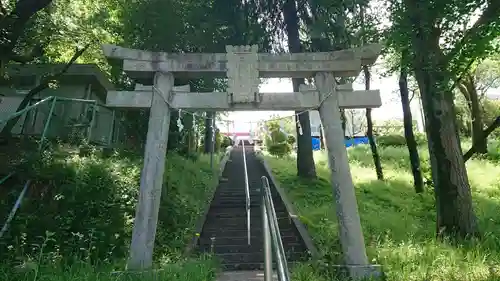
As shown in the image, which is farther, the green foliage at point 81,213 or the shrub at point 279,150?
the shrub at point 279,150

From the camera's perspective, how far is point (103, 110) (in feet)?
45.3

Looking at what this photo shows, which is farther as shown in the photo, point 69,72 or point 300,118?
point 300,118

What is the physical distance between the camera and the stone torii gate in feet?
22.2

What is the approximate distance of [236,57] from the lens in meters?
7.21

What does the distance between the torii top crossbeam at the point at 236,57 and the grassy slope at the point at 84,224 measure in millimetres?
2655

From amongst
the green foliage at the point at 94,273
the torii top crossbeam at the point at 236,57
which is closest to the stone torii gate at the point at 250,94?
the torii top crossbeam at the point at 236,57

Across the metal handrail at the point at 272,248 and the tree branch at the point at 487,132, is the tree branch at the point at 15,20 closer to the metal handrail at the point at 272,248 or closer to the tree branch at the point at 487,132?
the metal handrail at the point at 272,248

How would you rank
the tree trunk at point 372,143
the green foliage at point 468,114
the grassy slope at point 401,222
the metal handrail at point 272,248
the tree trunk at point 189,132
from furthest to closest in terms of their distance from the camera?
the green foliage at point 468,114 < the tree trunk at point 189,132 < the tree trunk at point 372,143 < the grassy slope at point 401,222 < the metal handrail at point 272,248

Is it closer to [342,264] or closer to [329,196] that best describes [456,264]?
[342,264]

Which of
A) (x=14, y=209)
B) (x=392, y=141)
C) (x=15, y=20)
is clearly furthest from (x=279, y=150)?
(x=14, y=209)

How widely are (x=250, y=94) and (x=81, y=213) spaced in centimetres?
416

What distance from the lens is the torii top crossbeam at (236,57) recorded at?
23.5ft

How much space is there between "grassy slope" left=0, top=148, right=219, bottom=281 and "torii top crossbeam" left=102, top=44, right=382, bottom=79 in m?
2.65

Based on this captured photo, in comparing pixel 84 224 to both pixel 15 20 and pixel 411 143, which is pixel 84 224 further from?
pixel 411 143
